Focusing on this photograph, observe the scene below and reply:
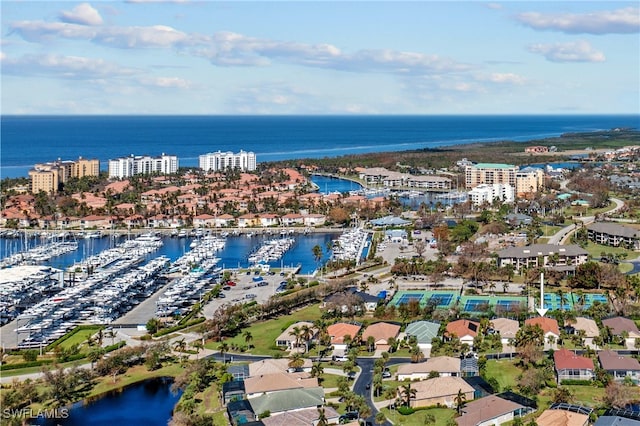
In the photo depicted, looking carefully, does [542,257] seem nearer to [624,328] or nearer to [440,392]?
[624,328]

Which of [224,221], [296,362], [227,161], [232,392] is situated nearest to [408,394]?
[296,362]

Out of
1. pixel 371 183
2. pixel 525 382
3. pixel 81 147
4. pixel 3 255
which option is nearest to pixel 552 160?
pixel 371 183

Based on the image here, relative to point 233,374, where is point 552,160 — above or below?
above

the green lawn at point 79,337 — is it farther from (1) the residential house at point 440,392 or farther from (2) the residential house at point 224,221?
(2) the residential house at point 224,221

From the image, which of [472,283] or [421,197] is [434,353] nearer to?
[472,283]

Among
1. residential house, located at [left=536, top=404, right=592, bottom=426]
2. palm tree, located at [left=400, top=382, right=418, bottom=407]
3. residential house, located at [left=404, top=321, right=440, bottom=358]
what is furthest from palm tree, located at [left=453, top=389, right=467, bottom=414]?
residential house, located at [left=404, top=321, right=440, bottom=358]
